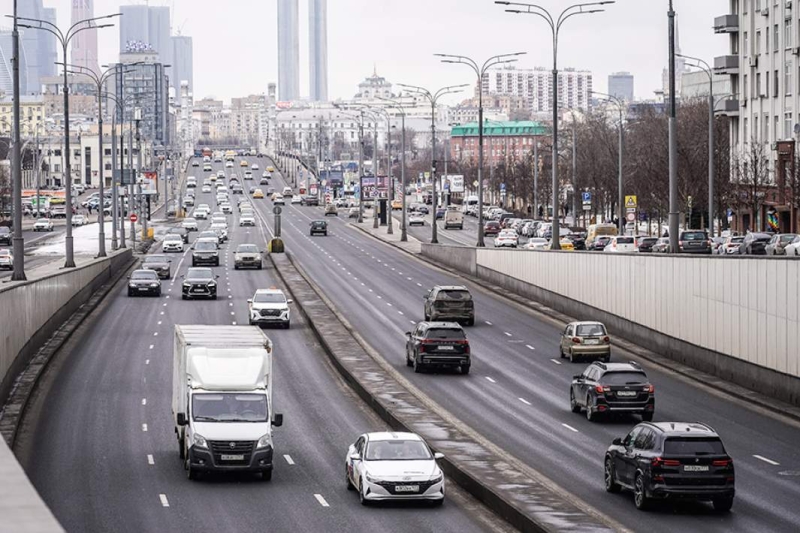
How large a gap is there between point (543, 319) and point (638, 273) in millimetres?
9701

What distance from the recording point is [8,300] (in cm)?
4169

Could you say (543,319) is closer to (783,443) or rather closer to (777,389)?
(777,389)

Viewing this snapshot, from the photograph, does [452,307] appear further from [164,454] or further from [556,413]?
[164,454]

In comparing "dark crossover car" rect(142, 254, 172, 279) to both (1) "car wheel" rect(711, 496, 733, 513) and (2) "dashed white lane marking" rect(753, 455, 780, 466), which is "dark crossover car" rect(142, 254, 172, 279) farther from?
(1) "car wheel" rect(711, 496, 733, 513)

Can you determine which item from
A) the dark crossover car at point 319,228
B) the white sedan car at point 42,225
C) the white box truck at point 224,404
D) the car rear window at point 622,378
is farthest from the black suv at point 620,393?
the white sedan car at point 42,225

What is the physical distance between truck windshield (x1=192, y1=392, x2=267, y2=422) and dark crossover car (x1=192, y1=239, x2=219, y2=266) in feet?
198

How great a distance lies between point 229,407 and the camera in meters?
32.6

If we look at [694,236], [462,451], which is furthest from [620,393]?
[694,236]

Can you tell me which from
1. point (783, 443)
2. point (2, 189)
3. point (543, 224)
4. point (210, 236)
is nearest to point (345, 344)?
point (783, 443)

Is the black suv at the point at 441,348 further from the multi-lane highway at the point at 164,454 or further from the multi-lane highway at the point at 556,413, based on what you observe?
the multi-lane highway at the point at 164,454

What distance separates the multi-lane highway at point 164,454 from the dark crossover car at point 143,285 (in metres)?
12.5

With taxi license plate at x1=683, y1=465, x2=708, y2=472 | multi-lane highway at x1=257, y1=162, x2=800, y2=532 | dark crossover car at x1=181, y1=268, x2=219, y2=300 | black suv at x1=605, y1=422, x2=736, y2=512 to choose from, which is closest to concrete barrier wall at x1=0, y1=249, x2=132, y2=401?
dark crossover car at x1=181, y1=268, x2=219, y2=300

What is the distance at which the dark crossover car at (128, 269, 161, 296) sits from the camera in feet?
242

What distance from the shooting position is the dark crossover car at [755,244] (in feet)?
217
